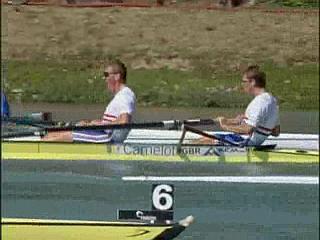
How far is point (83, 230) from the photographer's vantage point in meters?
5.22

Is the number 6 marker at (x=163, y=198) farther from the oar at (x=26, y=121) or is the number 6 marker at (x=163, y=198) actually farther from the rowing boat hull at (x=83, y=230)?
the oar at (x=26, y=121)

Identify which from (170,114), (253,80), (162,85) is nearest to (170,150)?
(253,80)

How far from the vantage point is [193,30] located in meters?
9.07

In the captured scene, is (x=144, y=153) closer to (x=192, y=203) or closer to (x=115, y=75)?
(x=192, y=203)

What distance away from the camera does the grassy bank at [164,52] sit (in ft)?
23.1

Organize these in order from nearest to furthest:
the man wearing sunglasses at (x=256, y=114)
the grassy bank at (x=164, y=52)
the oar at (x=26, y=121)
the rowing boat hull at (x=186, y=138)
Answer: the oar at (x=26, y=121), the rowing boat hull at (x=186, y=138), the man wearing sunglasses at (x=256, y=114), the grassy bank at (x=164, y=52)

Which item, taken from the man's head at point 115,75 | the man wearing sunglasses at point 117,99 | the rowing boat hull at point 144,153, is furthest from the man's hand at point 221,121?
the rowing boat hull at point 144,153

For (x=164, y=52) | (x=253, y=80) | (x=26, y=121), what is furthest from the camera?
(x=164, y=52)

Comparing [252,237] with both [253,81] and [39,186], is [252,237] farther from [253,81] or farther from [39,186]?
[253,81]

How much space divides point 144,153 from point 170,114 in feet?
11.5

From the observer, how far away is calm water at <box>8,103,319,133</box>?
7187 millimetres

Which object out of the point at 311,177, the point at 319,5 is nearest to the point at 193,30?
the point at 319,5

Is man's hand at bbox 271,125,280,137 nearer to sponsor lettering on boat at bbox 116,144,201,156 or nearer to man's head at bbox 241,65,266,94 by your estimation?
man's head at bbox 241,65,266,94

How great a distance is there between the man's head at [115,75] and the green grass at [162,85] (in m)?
0.26
